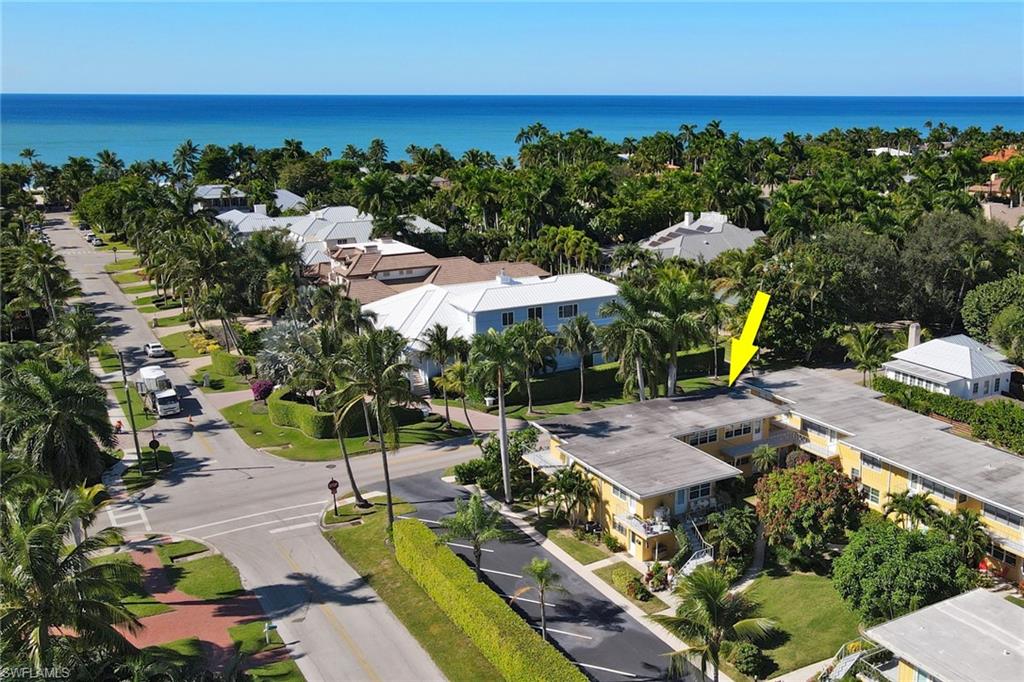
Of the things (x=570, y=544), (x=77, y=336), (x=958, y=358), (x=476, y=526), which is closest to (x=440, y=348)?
(x=570, y=544)

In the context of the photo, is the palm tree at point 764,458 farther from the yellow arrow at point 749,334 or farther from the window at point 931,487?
the yellow arrow at point 749,334

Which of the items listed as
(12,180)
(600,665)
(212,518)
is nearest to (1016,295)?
(600,665)

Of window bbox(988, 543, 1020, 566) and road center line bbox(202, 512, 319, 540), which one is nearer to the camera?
window bbox(988, 543, 1020, 566)

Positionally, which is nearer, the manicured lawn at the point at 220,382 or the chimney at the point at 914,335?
the chimney at the point at 914,335

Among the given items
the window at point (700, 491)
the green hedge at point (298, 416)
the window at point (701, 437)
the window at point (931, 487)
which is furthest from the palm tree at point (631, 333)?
the green hedge at point (298, 416)

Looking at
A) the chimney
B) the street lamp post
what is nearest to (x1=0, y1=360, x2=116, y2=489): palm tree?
the street lamp post

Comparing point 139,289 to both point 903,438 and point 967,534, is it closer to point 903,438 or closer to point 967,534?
point 903,438

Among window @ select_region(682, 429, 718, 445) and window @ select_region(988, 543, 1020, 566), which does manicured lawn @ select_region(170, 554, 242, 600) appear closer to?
window @ select_region(682, 429, 718, 445)
